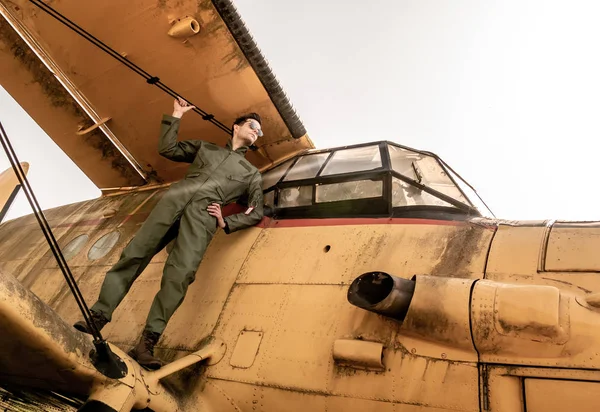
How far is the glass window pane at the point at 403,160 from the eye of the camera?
13.9ft

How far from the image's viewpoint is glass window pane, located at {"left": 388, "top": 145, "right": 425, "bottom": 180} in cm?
423

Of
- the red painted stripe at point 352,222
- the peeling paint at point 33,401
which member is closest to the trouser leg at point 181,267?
the red painted stripe at point 352,222

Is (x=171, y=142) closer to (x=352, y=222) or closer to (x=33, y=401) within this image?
(x=352, y=222)

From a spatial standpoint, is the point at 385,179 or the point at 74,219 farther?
the point at 74,219

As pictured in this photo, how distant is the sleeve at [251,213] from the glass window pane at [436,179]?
161cm

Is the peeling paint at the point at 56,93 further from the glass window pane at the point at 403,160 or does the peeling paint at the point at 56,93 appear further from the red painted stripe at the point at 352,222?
the glass window pane at the point at 403,160

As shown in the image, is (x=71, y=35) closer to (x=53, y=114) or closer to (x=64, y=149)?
(x=53, y=114)

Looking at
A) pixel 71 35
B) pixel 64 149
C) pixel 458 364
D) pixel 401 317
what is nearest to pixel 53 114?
pixel 64 149

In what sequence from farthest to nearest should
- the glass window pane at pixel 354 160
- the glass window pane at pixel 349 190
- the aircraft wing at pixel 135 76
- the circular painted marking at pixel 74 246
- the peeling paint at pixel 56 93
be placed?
the circular painted marking at pixel 74 246 → the peeling paint at pixel 56 93 → the aircraft wing at pixel 135 76 → the glass window pane at pixel 354 160 → the glass window pane at pixel 349 190

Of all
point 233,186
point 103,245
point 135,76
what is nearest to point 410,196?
point 233,186

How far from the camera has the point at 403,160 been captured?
174 inches

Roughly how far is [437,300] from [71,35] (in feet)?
15.8

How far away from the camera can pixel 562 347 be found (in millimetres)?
Result: 2367

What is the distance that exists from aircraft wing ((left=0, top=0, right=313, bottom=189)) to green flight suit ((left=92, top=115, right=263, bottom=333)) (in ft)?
2.99
